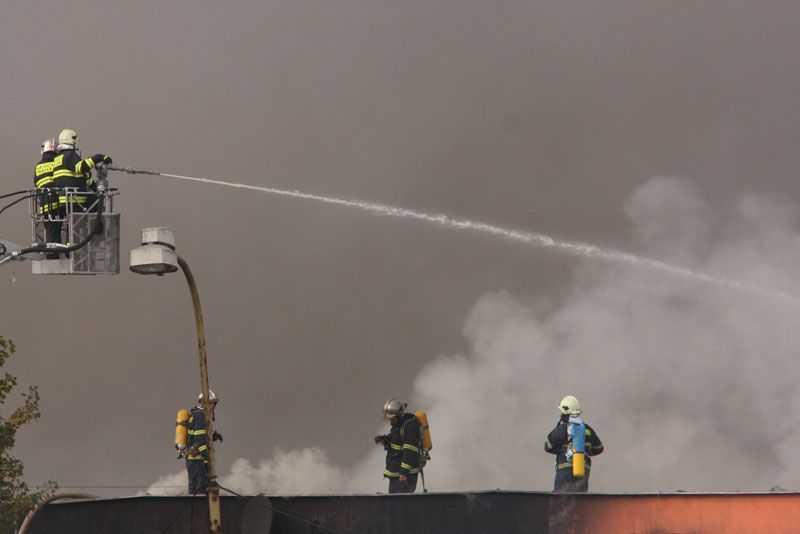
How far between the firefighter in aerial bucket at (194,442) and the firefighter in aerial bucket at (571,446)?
5.19 m

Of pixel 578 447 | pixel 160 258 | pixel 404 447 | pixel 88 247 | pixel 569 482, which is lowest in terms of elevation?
pixel 569 482

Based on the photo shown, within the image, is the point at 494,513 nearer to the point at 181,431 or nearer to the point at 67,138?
the point at 181,431

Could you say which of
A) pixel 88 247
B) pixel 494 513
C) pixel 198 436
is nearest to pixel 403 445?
pixel 494 513

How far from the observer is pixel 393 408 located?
1827 cm

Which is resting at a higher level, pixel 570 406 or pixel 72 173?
pixel 72 173

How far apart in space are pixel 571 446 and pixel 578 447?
23cm

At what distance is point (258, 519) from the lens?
1603cm

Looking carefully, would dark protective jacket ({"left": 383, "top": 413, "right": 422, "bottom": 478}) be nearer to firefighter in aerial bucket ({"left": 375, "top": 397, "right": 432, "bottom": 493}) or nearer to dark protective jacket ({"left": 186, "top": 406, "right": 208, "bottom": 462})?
firefighter in aerial bucket ({"left": 375, "top": 397, "right": 432, "bottom": 493})

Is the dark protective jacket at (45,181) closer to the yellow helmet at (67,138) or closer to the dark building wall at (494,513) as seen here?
the yellow helmet at (67,138)

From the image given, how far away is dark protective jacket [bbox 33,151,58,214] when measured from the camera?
19.1m

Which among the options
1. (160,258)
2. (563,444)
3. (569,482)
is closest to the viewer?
(160,258)

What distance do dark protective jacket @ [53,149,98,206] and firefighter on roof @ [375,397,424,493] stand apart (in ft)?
19.7

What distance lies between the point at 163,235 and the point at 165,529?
15.0 ft

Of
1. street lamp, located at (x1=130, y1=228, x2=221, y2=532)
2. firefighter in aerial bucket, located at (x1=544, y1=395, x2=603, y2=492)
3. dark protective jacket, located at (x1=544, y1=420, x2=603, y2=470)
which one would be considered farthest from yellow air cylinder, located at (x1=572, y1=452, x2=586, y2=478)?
street lamp, located at (x1=130, y1=228, x2=221, y2=532)
